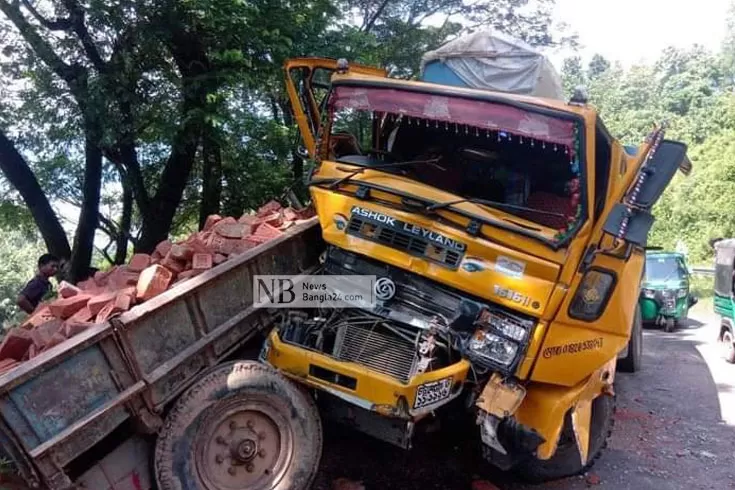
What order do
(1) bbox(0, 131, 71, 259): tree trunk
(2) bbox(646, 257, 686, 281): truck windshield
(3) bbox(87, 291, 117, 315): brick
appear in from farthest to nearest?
(2) bbox(646, 257, 686, 281): truck windshield < (1) bbox(0, 131, 71, 259): tree trunk < (3) bbox(87, 291, 117, 315): brick

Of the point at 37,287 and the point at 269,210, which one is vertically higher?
the point at 269,210

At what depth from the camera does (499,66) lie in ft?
18.0

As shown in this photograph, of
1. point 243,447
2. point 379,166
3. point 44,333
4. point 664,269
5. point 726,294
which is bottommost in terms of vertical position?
point 664,269

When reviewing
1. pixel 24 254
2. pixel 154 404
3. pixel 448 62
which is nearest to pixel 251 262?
pixel 154 404

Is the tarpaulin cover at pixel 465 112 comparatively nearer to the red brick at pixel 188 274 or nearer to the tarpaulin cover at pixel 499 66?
the tarpaulin cover at pixel 499 66

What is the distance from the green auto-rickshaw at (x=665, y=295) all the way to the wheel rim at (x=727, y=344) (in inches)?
115

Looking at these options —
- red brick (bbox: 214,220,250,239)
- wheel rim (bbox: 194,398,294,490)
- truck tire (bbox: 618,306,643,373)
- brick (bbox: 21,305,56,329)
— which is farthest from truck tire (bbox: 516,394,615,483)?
truck tire (bbox: 618,306,643,373)

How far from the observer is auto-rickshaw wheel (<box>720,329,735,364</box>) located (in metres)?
9.87

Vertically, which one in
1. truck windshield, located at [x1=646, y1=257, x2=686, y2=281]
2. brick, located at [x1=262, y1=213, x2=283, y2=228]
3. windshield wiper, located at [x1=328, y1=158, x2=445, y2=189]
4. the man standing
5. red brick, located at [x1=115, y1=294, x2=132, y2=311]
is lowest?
truck windshield, located at [x1=646, y1=257, x2=686, y2=281]

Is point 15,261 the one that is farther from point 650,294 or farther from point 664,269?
point 664,269

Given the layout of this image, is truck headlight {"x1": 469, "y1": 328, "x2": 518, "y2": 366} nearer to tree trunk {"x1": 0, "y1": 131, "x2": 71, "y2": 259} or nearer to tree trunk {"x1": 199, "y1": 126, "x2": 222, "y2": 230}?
tree trunk {"x1": 199, "y1": 126, "x2": 222, "y2": 230}

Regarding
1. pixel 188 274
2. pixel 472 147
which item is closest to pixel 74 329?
pixel 188 274

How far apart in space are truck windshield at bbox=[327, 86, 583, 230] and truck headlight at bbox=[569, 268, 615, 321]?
38 cm

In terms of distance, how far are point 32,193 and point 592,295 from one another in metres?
9.90
